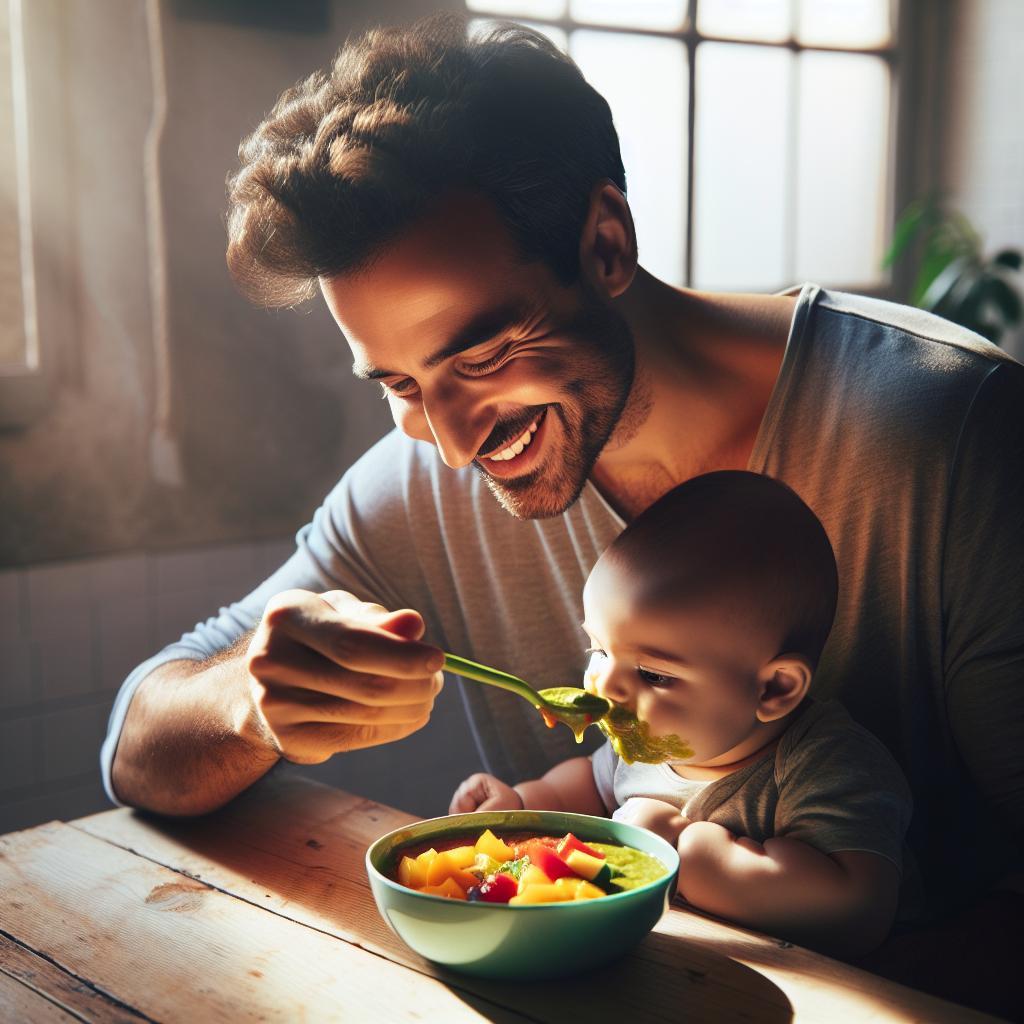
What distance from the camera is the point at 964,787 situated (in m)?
1.49

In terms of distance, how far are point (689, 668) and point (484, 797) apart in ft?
1.25

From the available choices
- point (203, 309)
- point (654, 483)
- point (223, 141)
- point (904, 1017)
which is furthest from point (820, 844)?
point (223, 141)

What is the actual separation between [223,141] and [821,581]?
2.36m

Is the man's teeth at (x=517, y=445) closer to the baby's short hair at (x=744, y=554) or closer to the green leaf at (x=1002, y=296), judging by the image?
the baby's short hair at (x=744, y=554)

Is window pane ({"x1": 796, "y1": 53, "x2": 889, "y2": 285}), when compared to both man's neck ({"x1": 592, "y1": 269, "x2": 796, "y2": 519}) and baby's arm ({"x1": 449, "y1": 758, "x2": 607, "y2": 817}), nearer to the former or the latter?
man's neck ({"x1": 592, "y1": 269, "x2": 796, "y2": 519})

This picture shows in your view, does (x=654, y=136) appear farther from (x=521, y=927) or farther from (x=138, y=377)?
(x=521, y=927)

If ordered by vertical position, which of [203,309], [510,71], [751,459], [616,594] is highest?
[510,71]

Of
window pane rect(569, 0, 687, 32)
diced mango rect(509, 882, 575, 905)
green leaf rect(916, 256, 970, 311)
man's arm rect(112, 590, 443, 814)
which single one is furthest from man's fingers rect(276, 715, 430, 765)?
green leaf rect(916, 256, 970, 311)

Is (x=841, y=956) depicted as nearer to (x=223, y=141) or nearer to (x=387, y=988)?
(x=387, y=988)

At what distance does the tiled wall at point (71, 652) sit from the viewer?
108 inches

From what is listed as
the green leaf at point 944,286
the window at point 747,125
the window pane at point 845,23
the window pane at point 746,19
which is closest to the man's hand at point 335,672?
the window at point 747,125

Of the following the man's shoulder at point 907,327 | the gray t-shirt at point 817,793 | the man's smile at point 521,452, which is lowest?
the gray t-shirt at point 817,793

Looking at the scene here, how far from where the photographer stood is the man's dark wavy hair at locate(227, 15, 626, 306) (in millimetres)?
1362

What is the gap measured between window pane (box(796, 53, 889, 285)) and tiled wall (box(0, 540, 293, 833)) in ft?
10.7
